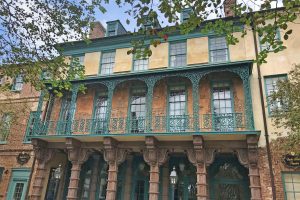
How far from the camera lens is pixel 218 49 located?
1414 centimetres

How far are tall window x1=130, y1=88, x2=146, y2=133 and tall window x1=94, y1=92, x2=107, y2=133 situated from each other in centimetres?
161

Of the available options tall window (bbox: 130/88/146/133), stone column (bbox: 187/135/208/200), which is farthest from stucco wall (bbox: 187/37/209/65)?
stone column (bbox: 187/135/208/200)

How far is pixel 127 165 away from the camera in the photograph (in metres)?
14.4

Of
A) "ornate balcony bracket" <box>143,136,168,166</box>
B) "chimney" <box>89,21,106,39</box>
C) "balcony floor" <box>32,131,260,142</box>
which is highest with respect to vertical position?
"chimney" <box>89,21,106,39</box>

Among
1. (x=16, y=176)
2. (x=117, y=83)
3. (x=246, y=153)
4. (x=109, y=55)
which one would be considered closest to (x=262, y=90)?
(x=246, y=153)

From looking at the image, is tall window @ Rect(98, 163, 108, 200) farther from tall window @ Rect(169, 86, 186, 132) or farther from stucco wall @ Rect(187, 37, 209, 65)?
stucco wall @ Rect(187, 37, 209, 65)

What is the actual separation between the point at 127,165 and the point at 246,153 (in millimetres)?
6442

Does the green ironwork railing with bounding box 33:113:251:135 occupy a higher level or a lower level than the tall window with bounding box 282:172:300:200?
higher

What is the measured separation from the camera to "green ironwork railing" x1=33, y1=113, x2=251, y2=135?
473 inches

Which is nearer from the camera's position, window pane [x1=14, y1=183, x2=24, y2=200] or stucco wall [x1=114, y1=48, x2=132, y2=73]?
window pane [x1=14, y1=183, x2=24, y2=200]

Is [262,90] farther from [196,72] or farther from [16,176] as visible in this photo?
[16,176]

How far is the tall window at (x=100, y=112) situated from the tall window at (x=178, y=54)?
181 inches

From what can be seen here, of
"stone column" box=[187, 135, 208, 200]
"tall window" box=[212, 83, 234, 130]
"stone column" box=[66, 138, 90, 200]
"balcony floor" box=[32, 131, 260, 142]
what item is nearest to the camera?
"balcony floor" box=[32, 131, 260, 142]

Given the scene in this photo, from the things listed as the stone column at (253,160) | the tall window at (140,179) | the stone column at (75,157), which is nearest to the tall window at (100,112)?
the stone column at (75,157)
